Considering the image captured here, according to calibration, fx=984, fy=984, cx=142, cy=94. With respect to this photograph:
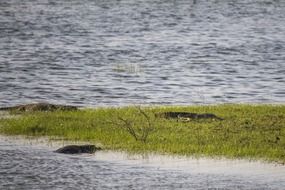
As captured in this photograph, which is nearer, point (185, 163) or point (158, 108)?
point (185, 163)

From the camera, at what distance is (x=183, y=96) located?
138ft

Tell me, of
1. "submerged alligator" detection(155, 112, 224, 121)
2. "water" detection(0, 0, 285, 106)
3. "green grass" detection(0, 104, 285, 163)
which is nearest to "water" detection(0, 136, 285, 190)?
"green grass" detection(0, 104, 285, 163)

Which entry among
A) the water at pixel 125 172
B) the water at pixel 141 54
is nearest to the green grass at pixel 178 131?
the water at pixel 125 172

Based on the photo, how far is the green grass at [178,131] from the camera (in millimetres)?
23781

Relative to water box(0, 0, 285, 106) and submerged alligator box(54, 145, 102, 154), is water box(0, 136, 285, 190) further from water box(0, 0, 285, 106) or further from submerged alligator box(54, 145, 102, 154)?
water box(0, 0, 285, 106)

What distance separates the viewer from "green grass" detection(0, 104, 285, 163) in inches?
936

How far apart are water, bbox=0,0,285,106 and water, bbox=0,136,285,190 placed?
48.9 feet

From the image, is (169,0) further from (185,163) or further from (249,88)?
(185,163)

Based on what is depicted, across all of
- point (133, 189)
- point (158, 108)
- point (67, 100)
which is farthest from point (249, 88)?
point (133, 189)

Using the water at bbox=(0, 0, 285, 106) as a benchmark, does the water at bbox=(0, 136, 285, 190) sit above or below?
above

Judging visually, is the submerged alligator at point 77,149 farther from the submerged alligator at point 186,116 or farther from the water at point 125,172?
the submerged alligator at point 186,116

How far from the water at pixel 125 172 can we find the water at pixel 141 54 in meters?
14.9

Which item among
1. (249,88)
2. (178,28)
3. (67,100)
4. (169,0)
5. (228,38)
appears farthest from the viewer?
(169,0)

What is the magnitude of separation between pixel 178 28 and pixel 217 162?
75714mm
